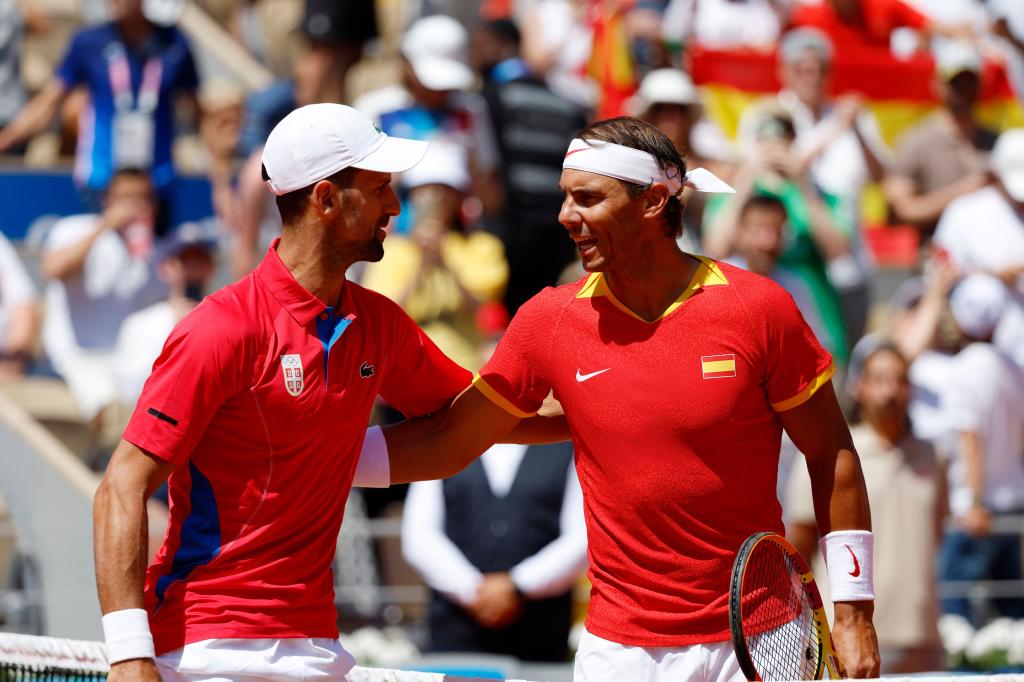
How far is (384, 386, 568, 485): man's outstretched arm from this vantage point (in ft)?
17.2

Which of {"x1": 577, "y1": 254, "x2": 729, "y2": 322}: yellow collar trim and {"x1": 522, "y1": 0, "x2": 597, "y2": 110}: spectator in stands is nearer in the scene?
{"x1": 577, "y1": 254, "x2": 729, "y2": 322}: yellow collar trim

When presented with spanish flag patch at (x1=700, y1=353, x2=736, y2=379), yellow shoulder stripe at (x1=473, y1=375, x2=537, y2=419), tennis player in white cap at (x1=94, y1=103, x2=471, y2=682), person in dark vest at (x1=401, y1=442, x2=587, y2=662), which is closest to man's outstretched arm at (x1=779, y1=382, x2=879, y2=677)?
spanish flag patch at (x1=700, y1=353, x2=736, y2=379)

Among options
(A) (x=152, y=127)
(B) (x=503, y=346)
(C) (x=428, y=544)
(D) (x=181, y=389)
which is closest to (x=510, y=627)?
(C) (x=428, y=544)

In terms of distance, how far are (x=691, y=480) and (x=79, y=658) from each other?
1.74m

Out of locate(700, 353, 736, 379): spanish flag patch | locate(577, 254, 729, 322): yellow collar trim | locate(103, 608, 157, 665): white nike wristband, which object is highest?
locate(577, 254, 729, 322): yellow collar trim

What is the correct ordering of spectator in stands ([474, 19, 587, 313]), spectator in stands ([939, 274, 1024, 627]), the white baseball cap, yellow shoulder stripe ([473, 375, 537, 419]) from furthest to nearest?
spectator in stands ([474, 19, 587, 313]), spectator in stands ([939, 274, 1024, 627]), yellow shoulder stripe ([473, 375, 537, 419]), the white baseball cap

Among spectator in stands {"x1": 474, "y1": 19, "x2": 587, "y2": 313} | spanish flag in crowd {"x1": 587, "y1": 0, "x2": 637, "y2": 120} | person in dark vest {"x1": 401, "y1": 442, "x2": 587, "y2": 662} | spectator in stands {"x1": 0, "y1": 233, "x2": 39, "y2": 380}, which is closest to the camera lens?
person in dark vest {"x1": 401, "y1": 442, "x2": 587, "y2": 662}

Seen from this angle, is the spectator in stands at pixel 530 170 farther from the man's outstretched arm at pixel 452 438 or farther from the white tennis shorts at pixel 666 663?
the white tennis shorts at pixel 666 663

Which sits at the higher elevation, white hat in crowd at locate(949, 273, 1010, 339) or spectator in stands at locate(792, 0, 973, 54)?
spectator in stands at locate(792, 0, 973, 54)

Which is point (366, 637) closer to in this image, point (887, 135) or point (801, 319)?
point (801, 319)

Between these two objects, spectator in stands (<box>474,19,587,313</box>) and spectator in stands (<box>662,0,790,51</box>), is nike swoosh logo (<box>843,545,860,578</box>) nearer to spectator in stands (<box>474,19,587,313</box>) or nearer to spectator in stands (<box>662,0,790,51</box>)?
spectator in stands (<box>474,19,587,313</box>)

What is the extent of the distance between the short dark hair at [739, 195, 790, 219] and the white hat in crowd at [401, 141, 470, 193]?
1.70m

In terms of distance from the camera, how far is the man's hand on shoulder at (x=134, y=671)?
4.26 metres

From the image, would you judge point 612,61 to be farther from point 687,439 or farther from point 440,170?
point 687,439
